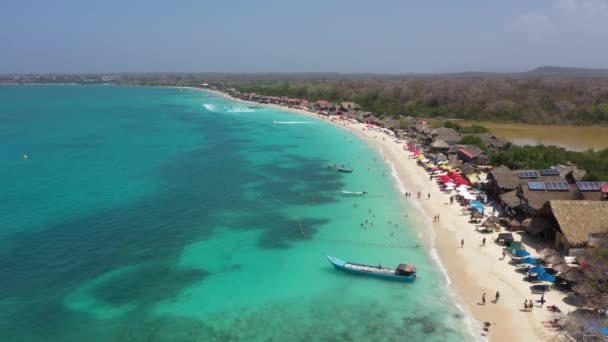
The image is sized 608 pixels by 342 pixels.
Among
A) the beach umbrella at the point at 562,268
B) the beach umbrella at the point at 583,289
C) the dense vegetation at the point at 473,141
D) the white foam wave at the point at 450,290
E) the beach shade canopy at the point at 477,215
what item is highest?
the dense vegetation at the point at 473,141

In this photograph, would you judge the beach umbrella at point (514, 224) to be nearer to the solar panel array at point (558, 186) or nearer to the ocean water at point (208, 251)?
the solar panel array at point (558, 186)

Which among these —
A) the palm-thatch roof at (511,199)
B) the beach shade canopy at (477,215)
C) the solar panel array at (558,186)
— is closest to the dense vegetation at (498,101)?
the palm-thatch roof at (511,199)

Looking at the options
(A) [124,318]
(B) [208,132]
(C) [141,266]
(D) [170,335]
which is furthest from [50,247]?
(B) [208,132]

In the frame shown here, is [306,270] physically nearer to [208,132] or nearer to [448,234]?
[448,234]

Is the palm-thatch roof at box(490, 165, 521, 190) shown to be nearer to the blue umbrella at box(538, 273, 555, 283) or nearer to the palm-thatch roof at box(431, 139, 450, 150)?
the blue umbrella at box(538, 273, 555, 283)

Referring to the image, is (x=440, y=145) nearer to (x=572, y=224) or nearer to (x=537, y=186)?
(x=537, y=186)

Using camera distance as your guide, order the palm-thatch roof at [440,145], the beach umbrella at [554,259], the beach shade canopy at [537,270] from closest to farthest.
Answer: the beach shade canopy at [537,270]
the beach umbrella at [554,259]
the palm-thatch roof at [440,145]

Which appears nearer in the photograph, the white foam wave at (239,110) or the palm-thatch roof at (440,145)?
the palm-thatch roof at (440,145)

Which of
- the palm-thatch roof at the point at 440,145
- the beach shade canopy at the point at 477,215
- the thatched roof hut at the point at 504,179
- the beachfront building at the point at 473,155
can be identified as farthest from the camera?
the palm-thatch roof at the point at 440,145

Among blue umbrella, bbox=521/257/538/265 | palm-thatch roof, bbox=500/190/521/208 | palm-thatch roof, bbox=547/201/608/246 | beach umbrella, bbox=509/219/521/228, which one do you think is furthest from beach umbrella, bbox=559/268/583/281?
palm-thatch roof, bbox=500/190/521/208
